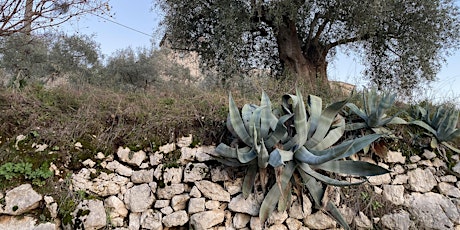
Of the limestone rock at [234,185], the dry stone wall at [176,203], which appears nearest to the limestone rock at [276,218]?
the dry stone wall at [176,203]

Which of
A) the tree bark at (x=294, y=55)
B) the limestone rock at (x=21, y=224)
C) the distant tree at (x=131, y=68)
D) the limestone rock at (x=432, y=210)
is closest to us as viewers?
the limestone rock at (x=21, y=224)

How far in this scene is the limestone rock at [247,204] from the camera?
2656 millimetres

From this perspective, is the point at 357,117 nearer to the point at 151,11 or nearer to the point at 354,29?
the point at 354,29

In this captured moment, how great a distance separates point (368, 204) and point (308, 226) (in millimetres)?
640

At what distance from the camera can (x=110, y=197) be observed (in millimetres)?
2604

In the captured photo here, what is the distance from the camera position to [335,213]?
8.66 feet

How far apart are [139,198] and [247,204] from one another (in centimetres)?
94

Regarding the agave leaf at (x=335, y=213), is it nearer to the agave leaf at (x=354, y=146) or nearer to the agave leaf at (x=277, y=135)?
the agave leaf at (x=354, y=146)

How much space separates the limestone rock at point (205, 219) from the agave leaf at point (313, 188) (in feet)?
2.60

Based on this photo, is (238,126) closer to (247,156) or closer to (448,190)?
(247,156)

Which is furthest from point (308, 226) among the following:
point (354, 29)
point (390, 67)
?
point (390, 67)

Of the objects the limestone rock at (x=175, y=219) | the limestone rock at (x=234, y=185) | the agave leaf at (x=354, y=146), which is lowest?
the limestone rock at (x=175, y=219)

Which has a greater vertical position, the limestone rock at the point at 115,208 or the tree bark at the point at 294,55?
the tree bark at the point at 294,55

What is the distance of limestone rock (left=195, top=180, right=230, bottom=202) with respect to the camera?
269 cm
